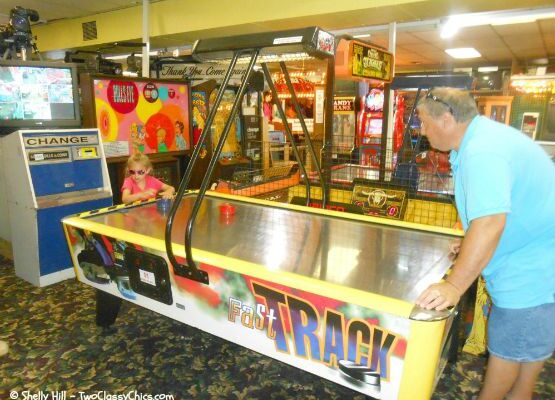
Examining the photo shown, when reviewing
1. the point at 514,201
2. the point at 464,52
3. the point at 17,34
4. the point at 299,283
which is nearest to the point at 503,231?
the point at 514,201

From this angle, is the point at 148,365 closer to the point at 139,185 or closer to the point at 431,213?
the point at 139,185

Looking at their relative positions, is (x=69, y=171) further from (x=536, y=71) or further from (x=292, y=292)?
(x=536, y=71)

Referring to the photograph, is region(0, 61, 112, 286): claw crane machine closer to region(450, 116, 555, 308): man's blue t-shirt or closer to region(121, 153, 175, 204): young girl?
region(121, 153, 175, 204): young girl

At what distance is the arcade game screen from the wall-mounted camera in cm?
53

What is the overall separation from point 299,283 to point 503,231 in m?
0.76

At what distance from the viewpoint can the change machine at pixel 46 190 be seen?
324 cm

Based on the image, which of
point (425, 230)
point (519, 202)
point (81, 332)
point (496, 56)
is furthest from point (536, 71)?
point (81, 332)

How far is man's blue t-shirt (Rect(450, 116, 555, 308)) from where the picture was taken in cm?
135

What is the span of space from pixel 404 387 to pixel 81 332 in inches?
87.3

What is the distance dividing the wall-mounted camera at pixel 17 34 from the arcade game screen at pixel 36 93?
528 mm

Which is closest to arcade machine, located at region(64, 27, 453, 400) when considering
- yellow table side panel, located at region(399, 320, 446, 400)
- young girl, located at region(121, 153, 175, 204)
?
yellow table side panel, located at region(399, 320, 446, 400)

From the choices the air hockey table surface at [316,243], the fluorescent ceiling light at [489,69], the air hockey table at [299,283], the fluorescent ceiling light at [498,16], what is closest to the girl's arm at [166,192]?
the air hockey table surface at [316,243]

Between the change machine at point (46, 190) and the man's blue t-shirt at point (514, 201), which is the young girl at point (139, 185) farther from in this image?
the man's blue t-shirt at point (514, 201)

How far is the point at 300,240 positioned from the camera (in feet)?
7.28
